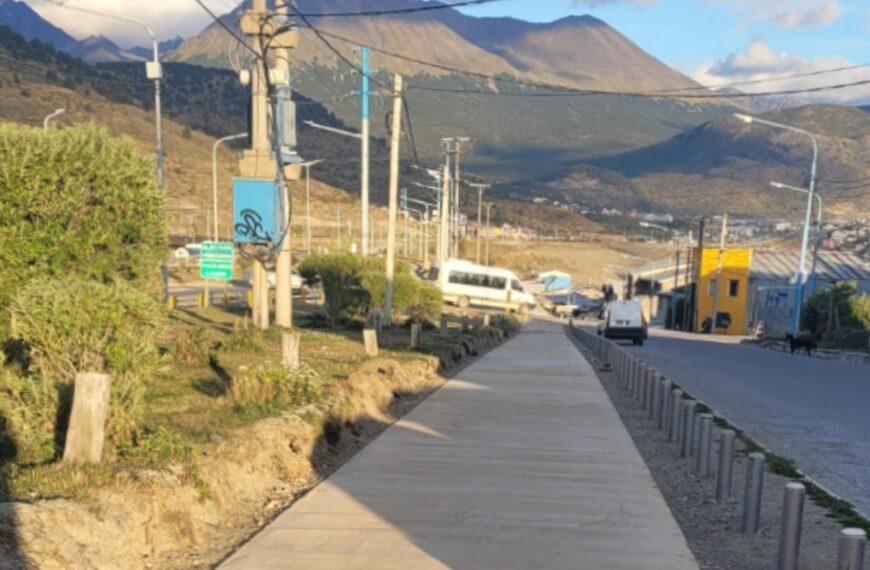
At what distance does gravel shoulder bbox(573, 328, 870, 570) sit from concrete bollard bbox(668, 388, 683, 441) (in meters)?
0.17

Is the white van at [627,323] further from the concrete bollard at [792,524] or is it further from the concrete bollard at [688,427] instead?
the concrete bollard at [792,524]

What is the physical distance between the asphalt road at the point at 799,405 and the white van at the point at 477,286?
102ft

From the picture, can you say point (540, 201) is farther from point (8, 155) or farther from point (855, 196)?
point (8, 155)

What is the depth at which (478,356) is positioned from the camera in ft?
85.8

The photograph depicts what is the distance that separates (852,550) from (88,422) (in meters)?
5.49

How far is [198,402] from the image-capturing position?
38.2 feet

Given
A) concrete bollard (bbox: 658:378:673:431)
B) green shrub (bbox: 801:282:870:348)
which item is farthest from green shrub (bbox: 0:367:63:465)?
green shrub (bbox: 801:282:870:348)

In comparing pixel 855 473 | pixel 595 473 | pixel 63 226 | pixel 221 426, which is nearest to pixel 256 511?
pixel 221 426

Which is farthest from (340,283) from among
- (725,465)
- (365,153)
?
(725,465)

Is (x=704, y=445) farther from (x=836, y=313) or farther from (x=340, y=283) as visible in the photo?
(x=836, y=313)

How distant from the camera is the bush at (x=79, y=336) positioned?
8.89m

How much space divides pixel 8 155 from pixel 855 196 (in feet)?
567

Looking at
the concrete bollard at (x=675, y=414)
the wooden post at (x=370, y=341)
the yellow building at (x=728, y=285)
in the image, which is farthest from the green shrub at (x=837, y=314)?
the concrete bollard at (x=675, y=414)

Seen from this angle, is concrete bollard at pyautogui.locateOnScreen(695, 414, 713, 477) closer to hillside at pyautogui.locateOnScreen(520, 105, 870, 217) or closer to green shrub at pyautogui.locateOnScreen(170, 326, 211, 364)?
green shrub at pyautogui.locateOnScreen(170, 326, 211, 364)
